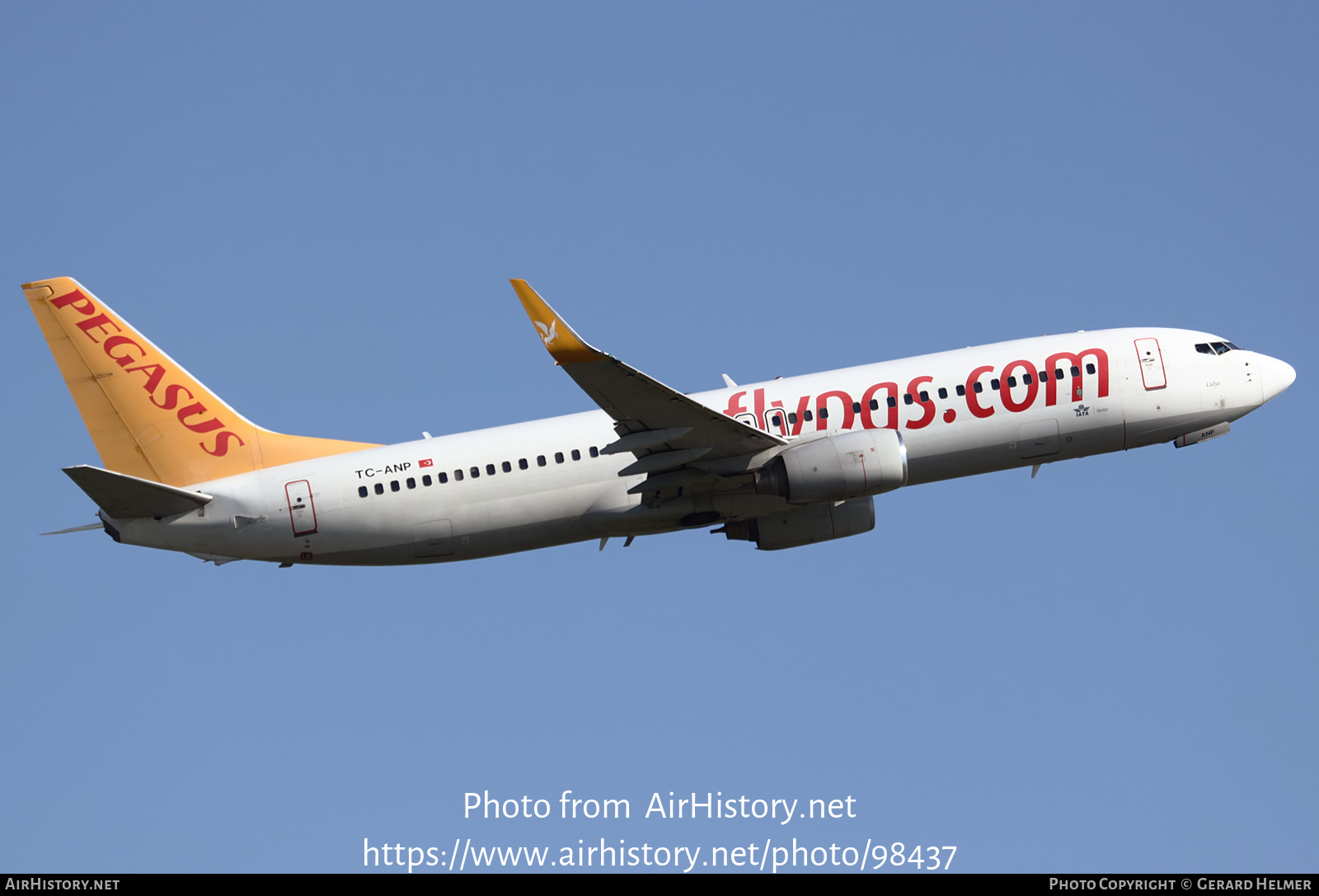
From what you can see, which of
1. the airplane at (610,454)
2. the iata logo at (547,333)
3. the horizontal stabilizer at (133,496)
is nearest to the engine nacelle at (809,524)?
the airplane at (610,454)

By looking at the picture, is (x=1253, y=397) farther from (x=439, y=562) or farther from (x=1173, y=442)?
(x=439, y=562)

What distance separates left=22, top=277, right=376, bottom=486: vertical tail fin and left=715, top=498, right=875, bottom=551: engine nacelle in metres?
12.7

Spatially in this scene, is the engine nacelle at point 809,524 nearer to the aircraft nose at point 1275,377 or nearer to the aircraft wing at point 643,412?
the aircraft wing at point 643,412

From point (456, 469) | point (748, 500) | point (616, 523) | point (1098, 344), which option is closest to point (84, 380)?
point (456, 469)

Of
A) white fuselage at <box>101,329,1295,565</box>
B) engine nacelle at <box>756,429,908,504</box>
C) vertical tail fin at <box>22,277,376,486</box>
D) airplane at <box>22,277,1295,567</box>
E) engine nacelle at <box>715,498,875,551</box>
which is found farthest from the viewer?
engine nacelle at <box>715,498,875,551</box>

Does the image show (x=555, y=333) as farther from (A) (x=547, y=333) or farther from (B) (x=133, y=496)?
(B) (x=133, y=496)

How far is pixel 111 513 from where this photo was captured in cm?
3934

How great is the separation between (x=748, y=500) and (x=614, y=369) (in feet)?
24.1

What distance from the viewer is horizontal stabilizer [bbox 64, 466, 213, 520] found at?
37.2 meters

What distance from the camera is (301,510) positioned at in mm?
40312

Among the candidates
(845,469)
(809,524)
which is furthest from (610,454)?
(809,524)

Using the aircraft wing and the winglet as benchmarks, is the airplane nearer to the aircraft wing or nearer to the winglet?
the aircraft wing

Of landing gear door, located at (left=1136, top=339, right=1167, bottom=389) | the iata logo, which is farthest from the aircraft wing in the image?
landing gear door, located at (left=1136, top=339, right=1167, bottom=389)

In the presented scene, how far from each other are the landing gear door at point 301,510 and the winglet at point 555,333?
33.1ft
